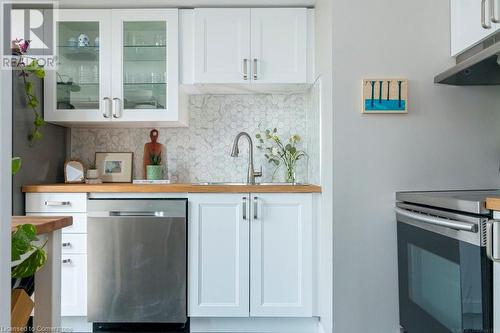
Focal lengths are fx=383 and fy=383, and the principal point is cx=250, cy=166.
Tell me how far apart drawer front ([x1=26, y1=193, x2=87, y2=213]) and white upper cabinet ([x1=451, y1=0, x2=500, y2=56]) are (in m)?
2.27

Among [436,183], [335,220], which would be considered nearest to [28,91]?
[335,220]

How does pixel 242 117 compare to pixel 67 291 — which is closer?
pixel 67 291

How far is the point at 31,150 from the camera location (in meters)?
2.49

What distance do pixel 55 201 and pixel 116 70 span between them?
3.18 feet

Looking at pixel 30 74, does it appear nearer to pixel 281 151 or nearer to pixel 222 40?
pixel 222 40

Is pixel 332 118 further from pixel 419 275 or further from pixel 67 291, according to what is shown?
pixel 67 291

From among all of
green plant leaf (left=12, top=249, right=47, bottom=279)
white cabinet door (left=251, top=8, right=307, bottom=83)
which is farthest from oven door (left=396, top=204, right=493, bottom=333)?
green plant leaf (left=12, top=249, right=47, bottom=279)

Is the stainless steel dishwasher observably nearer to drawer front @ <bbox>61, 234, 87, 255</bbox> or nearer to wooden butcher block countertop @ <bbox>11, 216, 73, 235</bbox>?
drawer front @ <bbox>61, 234, 87, 255</bbox>

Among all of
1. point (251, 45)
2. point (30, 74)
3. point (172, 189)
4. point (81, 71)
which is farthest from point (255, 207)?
point (30, 74)

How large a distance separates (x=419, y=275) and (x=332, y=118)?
2.83ft

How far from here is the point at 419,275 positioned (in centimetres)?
173

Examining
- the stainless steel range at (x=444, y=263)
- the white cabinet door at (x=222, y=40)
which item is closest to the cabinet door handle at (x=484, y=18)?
the stainless steel range at (x=444, y=263)

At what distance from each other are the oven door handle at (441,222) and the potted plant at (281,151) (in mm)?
1083

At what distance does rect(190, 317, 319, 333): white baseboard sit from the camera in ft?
8.02
